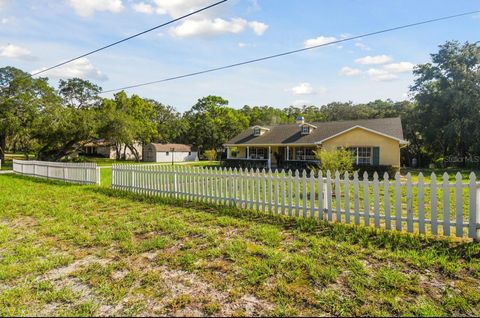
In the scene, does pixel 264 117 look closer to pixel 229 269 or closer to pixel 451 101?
pixel 451 101

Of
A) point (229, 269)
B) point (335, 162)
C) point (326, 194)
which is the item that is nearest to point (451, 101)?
point (335, 162)

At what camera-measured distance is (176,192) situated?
8875mm

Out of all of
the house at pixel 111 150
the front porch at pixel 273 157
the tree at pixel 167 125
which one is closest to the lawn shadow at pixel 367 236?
the front porch at pixel 273 157

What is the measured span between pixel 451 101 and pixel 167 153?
3713cm

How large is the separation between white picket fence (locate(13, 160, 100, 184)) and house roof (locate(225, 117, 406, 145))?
1601 cm

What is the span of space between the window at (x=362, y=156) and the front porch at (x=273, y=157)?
3.85 meters

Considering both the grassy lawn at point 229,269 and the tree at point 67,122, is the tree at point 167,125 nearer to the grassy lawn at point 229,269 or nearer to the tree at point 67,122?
the tree at point 67,122

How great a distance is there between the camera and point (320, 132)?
83.9 feet

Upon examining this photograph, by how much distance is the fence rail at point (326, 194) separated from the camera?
15.9ft

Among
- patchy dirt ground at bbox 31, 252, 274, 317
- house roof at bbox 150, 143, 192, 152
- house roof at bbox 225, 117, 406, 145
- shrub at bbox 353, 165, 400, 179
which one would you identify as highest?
house roof at bbox 225, 117, 406, 145

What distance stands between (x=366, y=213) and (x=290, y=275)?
2.58 meters

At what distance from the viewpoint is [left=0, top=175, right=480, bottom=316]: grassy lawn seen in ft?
9.98

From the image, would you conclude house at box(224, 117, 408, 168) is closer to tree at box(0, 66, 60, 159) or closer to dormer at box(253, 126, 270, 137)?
dormer at box(253, 126, 270, 137)

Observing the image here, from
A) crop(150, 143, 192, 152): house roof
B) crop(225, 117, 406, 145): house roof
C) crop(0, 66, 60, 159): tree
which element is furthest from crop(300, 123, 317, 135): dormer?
crop(150, 143, 192, 152): house roof
